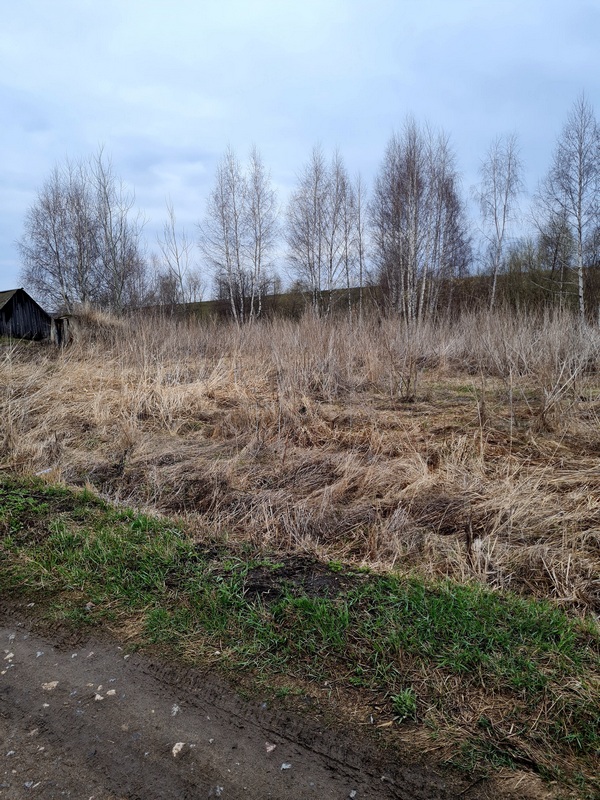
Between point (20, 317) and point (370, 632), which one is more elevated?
point (20, 317)

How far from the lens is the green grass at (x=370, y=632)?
1.88 metres

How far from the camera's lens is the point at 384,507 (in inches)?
151

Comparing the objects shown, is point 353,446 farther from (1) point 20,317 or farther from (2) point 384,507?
(1) point 20,317

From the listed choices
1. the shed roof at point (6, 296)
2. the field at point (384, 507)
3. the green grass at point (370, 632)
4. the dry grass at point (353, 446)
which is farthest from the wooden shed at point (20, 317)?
the green grass at point (370, 632)

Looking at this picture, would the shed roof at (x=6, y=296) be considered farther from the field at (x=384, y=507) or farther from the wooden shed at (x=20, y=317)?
the field at (x=384, y=507)

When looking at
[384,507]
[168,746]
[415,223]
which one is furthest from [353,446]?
[415,223]

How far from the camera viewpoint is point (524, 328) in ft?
27.3

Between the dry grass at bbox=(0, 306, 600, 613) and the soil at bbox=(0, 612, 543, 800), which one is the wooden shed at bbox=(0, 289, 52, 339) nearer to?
the dry grass at bbox=(0, 306, 600, 613)

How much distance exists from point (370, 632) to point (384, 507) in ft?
4.96

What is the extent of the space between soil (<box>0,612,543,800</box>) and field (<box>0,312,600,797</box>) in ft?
0.57

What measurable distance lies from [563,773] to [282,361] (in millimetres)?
6738

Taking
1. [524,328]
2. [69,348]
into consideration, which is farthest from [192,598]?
[69,348]

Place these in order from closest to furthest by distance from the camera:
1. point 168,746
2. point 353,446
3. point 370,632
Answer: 1. point 168,746
2. point 370,632
3. point 353,446

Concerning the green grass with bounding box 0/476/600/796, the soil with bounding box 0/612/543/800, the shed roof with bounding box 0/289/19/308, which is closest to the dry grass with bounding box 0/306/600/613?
the green grass with bounding box 0/476/600/796
